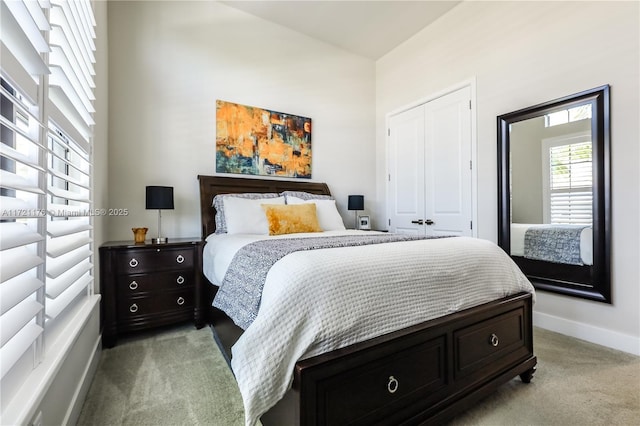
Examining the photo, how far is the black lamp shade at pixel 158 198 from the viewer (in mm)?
2541

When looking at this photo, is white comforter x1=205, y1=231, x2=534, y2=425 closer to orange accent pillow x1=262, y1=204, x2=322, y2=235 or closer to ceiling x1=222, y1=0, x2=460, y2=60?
orange accent pillow x1=262, y1=204, x2=322, y2=235

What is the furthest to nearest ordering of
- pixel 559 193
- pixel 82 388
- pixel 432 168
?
pixel 432 168
pixel 559 193
pixel 82 388

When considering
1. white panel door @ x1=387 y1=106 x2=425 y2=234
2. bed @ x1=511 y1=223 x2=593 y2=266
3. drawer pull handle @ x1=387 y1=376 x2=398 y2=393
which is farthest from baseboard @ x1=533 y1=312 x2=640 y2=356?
drawer pull handle @ x1=387 y1=376 x2=398 y2=393

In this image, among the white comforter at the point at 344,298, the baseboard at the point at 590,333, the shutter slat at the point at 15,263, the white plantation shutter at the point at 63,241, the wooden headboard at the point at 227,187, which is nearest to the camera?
the shutter slat at the point at 15,263

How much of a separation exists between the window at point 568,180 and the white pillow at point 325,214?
1.92 metres

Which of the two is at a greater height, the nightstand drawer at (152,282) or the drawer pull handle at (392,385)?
the nightstand drawer at (152,282)

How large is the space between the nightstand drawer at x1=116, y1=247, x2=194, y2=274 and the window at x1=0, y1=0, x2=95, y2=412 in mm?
687

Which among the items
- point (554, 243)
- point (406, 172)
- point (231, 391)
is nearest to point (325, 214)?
point (406, 172)

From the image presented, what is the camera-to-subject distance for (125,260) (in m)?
2.31

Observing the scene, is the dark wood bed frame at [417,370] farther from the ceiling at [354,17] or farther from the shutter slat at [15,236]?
the ceiling at [354,17]

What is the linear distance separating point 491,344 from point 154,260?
247 centimetres

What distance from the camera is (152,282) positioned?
2408mm

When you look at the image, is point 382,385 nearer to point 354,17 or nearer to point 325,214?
point 325,214

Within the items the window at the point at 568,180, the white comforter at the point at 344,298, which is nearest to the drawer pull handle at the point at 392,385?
the white comforter at the point at 344,298
